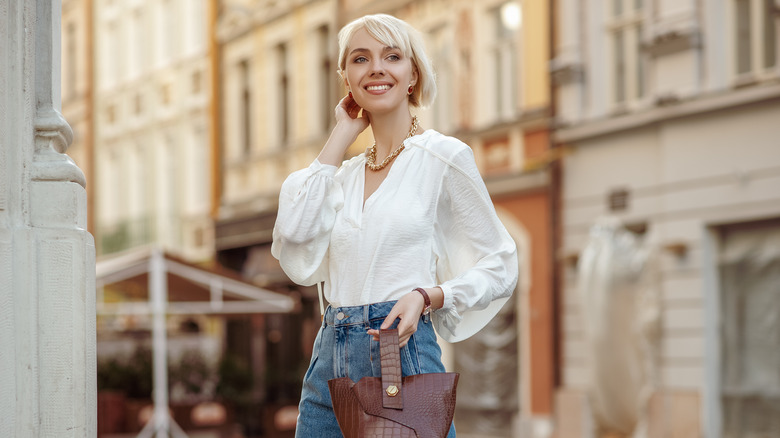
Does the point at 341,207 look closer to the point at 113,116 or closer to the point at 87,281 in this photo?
the point at 87,281

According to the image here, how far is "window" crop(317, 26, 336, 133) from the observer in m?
22.0

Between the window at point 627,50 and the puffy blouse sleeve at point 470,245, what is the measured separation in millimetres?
12004

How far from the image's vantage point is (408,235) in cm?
277

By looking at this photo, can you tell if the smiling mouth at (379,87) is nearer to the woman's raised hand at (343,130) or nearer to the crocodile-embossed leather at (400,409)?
the woman's raised hand at (343,130)

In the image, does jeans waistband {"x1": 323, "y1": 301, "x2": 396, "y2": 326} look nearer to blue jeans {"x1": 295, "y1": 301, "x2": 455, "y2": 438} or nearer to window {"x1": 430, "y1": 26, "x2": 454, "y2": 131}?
blue jeans {"x1": 295, "y1": 301, "x2": 455, "y2": 438}

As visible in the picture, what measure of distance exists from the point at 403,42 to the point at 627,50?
12.4m

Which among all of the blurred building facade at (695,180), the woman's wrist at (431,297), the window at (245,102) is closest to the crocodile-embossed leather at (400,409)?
the woman's wrist at (431,297)

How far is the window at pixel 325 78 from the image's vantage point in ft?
72.0

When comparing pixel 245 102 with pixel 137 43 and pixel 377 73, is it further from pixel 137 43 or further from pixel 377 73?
pixel 377 73

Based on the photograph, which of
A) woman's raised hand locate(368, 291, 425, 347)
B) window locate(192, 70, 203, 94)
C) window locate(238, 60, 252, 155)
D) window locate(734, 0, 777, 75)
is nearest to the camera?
woman's raised hand locate(368, 291, 425, 347)

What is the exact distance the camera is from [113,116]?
31047 mm

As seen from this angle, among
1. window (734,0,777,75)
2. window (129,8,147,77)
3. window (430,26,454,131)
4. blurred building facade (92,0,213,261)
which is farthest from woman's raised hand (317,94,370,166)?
window (129,8,147,77)

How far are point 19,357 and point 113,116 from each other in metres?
28.8

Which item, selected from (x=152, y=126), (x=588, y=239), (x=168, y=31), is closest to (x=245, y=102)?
(x=168, y=31)
